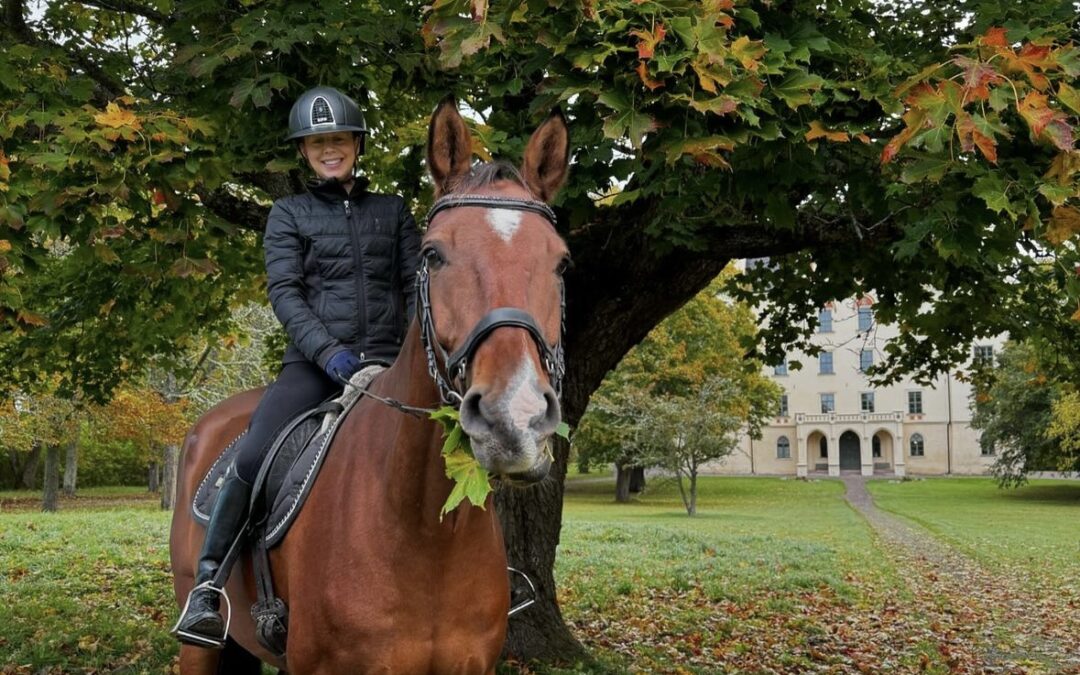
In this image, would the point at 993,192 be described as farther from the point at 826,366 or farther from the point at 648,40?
the point at 826,366

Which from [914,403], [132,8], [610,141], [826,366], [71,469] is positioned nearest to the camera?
[610,141]

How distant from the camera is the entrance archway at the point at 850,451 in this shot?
7694cm

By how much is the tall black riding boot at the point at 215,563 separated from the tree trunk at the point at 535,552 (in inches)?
166

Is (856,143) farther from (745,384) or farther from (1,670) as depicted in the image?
(745,384)

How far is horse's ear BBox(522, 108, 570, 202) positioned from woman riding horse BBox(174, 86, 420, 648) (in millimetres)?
1009

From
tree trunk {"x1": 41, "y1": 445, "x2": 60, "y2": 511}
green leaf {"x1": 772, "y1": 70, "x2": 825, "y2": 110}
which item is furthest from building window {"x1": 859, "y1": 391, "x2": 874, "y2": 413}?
green leaf {"x1": 772, "y1": 70, "x2": 825, "y2": 110}

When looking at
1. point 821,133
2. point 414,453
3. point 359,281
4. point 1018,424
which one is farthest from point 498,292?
point 1018,424

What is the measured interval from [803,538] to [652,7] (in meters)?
22.5

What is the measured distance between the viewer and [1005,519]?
33531 mm

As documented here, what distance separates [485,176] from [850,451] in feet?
258

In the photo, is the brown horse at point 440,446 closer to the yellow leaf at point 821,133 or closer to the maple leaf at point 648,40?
the maple leaf at point 648,40

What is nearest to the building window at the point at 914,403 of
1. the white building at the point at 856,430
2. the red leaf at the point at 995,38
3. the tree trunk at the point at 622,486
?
the white building at the point at 856,430

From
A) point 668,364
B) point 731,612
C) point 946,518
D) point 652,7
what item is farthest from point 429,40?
point 668,364

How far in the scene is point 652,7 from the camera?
430cm
